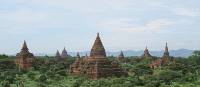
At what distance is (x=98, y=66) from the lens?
217 feet

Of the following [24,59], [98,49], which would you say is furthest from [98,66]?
[24,59]

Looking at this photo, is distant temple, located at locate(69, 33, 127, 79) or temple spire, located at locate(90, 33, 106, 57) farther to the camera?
temple spire, located at locate(90, 33, 106, 57)

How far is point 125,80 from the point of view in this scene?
197ft

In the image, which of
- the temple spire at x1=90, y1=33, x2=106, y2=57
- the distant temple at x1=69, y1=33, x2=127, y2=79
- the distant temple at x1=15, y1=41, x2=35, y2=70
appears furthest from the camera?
the distant temple at x1=15, y1=41, x2=35, y2=70

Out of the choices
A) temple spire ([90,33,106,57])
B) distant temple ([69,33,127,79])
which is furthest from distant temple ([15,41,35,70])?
temple spire ([90,33,106,57])

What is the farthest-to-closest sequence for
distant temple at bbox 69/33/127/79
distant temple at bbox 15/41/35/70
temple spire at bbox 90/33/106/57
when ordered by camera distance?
distant temple at bbox 15/41/35/70, temple spire at bbox 90/33/106/57, distant temple at bbox 69/33/127/79

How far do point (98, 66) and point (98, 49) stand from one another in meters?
4.08

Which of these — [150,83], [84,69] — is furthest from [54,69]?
[150,83]

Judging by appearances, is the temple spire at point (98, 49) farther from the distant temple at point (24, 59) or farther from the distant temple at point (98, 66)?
the distant temple at point (24, 59)

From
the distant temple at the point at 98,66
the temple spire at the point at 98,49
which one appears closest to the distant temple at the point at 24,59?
the distant temple at the point at 98,66

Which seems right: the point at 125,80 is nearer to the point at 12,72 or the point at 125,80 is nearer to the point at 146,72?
the point at 146,72

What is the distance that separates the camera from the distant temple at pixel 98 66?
65.9 metres

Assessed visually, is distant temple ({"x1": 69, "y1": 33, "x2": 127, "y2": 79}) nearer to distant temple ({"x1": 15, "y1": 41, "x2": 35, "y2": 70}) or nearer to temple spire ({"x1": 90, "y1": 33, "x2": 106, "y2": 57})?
temple spire ({"x1": 90, "y1": 33, "x2": 106, "y2": 57})

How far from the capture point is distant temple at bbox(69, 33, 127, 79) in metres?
65.9
